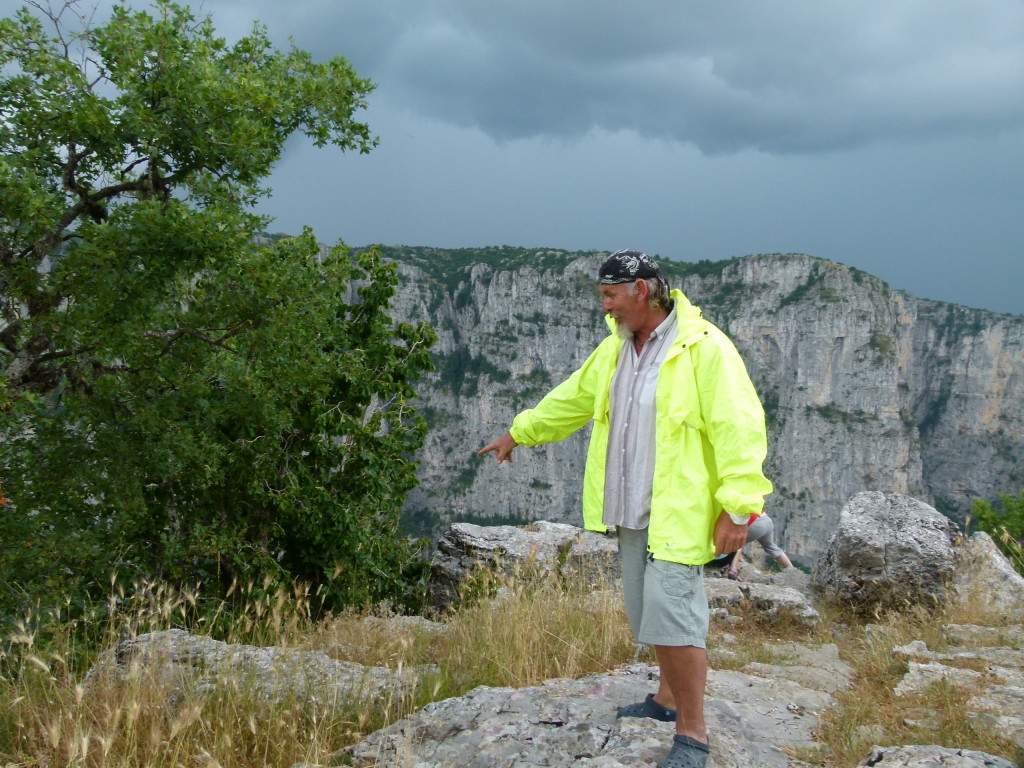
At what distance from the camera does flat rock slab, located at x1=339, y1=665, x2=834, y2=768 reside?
115 inches

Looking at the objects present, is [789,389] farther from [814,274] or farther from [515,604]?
[515,604]

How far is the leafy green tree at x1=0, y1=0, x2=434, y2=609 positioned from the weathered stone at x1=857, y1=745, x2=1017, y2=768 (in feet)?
15.2

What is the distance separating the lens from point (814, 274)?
104m

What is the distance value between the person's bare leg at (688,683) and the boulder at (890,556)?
16.5 feet

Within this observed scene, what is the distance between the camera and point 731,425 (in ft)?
8.81

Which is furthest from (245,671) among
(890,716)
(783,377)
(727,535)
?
→ (783,377)

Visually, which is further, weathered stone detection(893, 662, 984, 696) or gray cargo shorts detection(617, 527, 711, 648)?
weathered stone detection(893, 662, 984, 696)

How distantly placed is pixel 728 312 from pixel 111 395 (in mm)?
102597

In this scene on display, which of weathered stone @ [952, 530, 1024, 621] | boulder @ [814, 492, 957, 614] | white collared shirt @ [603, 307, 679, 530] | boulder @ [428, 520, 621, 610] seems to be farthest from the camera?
boulder @ [428, 520, 621, 610]

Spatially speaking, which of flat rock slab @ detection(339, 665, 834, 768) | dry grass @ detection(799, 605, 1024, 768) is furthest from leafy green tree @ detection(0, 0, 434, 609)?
dry grass @ detection(799, 605, 1024, 768)

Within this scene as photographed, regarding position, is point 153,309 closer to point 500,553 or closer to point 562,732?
point 500,553

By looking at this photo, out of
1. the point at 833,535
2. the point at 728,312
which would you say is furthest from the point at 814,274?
the point at 833,535

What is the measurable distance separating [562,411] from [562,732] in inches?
55.2

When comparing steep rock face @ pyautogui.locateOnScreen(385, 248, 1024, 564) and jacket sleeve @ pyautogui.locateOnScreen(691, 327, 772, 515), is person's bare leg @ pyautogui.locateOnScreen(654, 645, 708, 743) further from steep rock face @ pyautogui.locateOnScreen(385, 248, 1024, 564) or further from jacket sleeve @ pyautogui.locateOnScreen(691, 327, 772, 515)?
steep rock face @ pyautogui.locateOnScreen(385, 248, 1024, 564)
